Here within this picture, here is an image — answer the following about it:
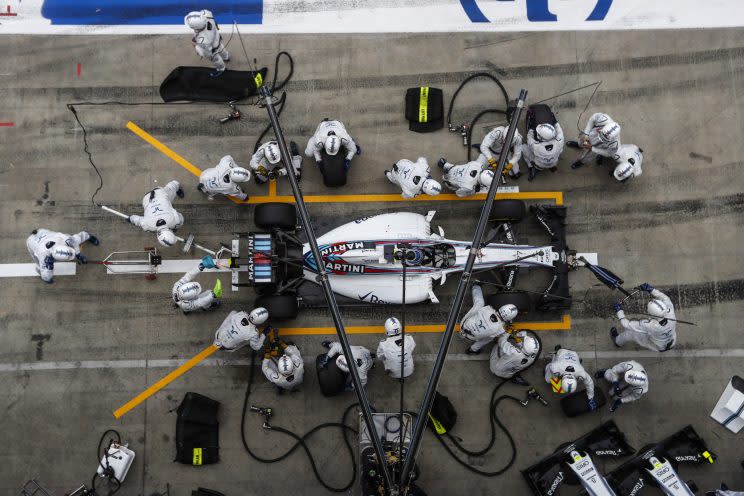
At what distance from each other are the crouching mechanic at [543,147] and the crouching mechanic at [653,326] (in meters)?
2.59

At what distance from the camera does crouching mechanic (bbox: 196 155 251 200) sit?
28.0 ft

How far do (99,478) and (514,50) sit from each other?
35.4ft

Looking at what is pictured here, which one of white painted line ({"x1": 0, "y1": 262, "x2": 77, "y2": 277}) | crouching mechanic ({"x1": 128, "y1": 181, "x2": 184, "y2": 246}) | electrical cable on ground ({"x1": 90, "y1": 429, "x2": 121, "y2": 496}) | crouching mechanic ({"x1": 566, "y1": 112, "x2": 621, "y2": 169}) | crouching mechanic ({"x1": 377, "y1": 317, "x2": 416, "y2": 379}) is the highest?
crouching mechanic ({"x1": 566, "y1": 112, "x2": 621, "y2": 169})

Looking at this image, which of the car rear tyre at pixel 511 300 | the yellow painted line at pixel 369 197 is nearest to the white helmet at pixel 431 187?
the yellow painted line at pixel 369 197

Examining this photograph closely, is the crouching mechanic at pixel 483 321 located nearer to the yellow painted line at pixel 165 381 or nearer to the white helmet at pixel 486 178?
the white helmet at pixel 486 178

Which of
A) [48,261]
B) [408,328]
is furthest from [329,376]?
[48,261]

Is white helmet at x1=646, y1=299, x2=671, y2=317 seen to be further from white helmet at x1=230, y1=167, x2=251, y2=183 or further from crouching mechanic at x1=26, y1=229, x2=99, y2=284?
crouching mechanic at x1=26, y1=229, x2=99, y2=284

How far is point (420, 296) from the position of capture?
894 centimetres

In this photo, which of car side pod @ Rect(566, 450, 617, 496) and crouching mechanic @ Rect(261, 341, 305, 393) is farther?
crouching mechanic @ Rect(261, 341, 305, 393)

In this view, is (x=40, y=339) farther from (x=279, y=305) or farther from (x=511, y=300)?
(x=511, y=300)

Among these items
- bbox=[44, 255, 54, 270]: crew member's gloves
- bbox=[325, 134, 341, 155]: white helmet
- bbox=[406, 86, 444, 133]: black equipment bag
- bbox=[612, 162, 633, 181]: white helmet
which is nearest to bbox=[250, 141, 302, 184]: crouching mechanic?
bbox=[325, 134, 341, 155]: white helmet

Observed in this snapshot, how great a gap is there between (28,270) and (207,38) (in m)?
5.23

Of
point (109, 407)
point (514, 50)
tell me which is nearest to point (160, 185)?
point (109, 407)

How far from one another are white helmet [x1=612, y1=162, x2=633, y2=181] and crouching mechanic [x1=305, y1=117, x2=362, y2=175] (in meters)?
4.48
